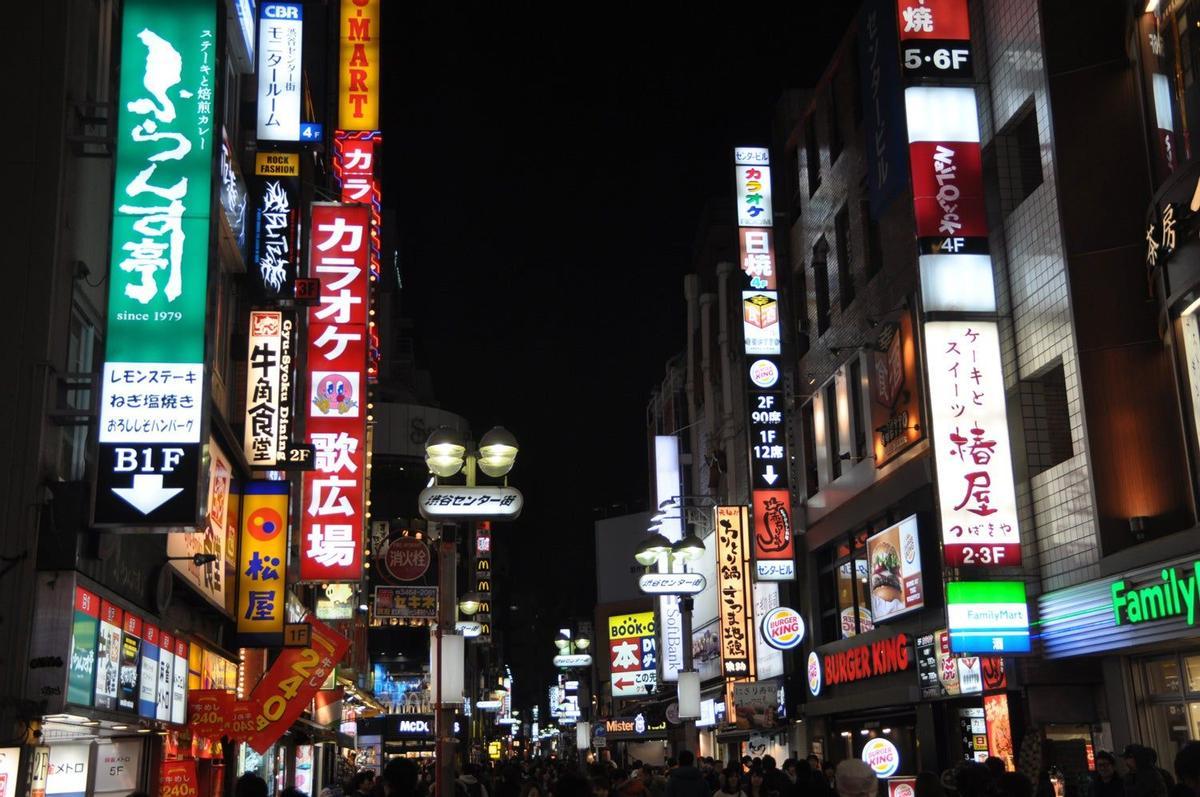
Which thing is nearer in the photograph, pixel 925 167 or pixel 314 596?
pixel 925 167

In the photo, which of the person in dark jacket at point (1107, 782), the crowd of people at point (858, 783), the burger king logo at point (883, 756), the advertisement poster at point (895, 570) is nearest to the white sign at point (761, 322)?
the advertisement poster at point (895, 570)

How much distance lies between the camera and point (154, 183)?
522 inches

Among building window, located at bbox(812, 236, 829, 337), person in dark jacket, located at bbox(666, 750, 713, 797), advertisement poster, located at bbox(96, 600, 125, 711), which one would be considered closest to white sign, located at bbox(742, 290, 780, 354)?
building window, located at bbox(812, 236, 829, 337)

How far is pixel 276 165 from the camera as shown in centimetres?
2156

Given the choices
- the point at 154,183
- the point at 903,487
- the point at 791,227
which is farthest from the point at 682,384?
the point at 154,183

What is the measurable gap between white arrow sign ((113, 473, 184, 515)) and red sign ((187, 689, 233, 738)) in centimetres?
574

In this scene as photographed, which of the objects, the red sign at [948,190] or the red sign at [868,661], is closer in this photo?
the red sign at [948,190]

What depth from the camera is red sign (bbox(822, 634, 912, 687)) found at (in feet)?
82.4

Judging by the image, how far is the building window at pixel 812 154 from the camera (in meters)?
33.1

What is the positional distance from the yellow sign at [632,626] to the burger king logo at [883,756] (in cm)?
3861

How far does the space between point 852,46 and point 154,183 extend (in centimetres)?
2029

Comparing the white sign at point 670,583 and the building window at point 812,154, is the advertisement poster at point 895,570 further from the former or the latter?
the building window at point 812,154

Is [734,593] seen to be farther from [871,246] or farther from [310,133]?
[310,133]

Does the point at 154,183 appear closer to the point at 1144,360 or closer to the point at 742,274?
the point at 1144,360
